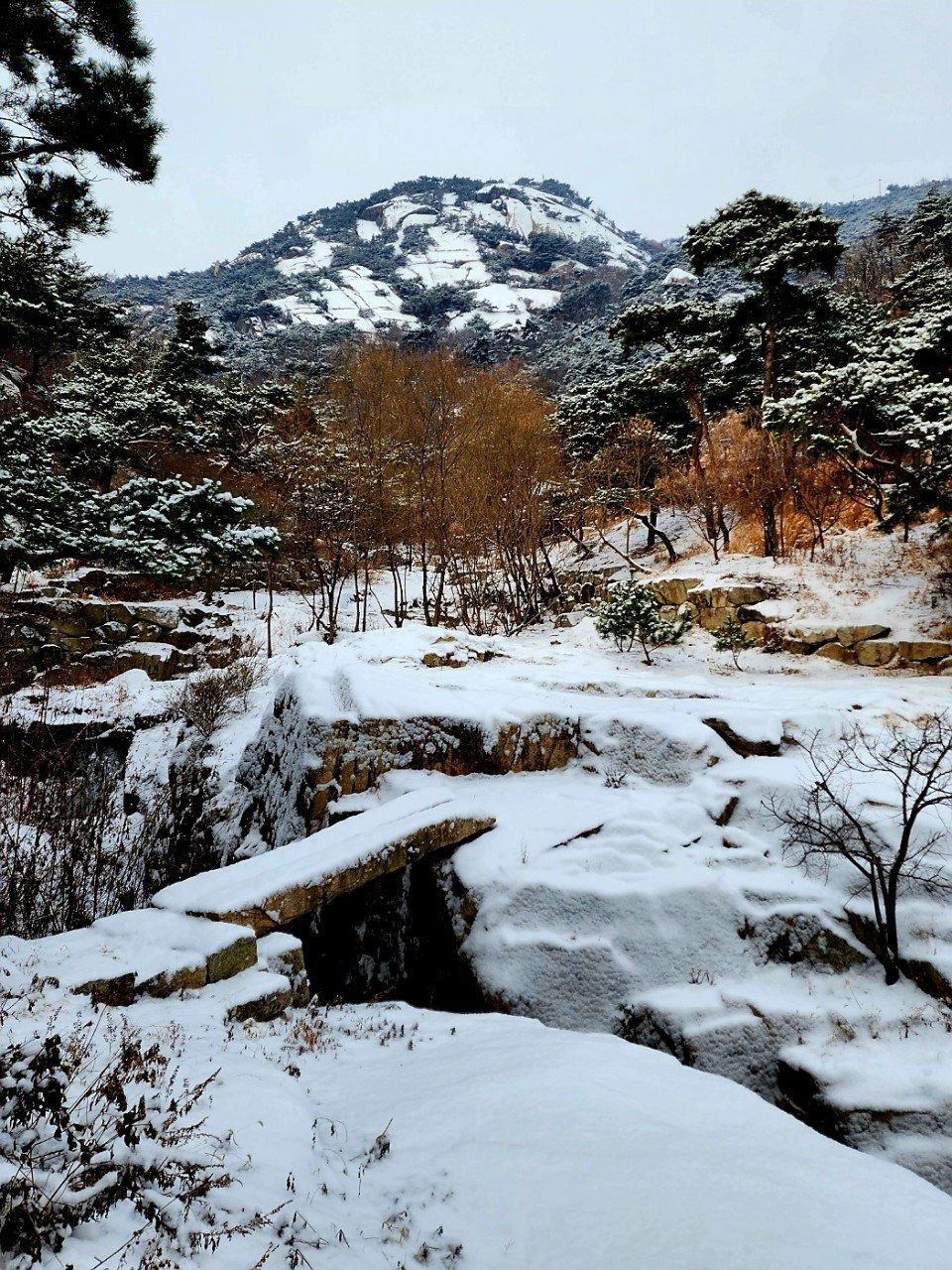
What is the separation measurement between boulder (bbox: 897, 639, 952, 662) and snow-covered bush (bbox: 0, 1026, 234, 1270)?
42.7 ft

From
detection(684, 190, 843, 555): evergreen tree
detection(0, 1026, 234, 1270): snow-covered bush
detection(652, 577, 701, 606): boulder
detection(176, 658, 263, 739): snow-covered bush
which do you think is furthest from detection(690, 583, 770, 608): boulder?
detection(0, 1026, 234, 1270): snow-covered bush

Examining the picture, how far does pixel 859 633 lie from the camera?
12094 millimetres

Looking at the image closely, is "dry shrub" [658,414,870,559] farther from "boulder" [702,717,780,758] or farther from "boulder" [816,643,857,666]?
"boulder" [702,717,780,758]

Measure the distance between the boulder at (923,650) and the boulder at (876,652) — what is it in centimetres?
14

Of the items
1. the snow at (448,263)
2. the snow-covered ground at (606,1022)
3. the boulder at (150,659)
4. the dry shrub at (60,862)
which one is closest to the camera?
the snow-covered ground at (606,1022)

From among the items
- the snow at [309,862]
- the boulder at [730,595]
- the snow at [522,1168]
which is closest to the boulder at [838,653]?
the boulder at [730,595]

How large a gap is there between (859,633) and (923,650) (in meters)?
1.14

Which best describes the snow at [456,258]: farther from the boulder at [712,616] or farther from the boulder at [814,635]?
the boulder at [814,635]

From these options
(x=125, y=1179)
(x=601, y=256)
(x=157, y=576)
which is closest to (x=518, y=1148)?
(x=125, y=1179)

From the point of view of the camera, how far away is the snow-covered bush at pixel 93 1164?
178cm

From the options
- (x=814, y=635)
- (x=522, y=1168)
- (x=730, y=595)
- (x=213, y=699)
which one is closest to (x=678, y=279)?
(x=730, y=595)

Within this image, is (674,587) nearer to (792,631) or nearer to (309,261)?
(792,631)

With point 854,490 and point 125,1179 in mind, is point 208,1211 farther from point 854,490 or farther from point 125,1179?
point 854,490

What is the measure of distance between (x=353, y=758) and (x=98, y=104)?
291 inches
